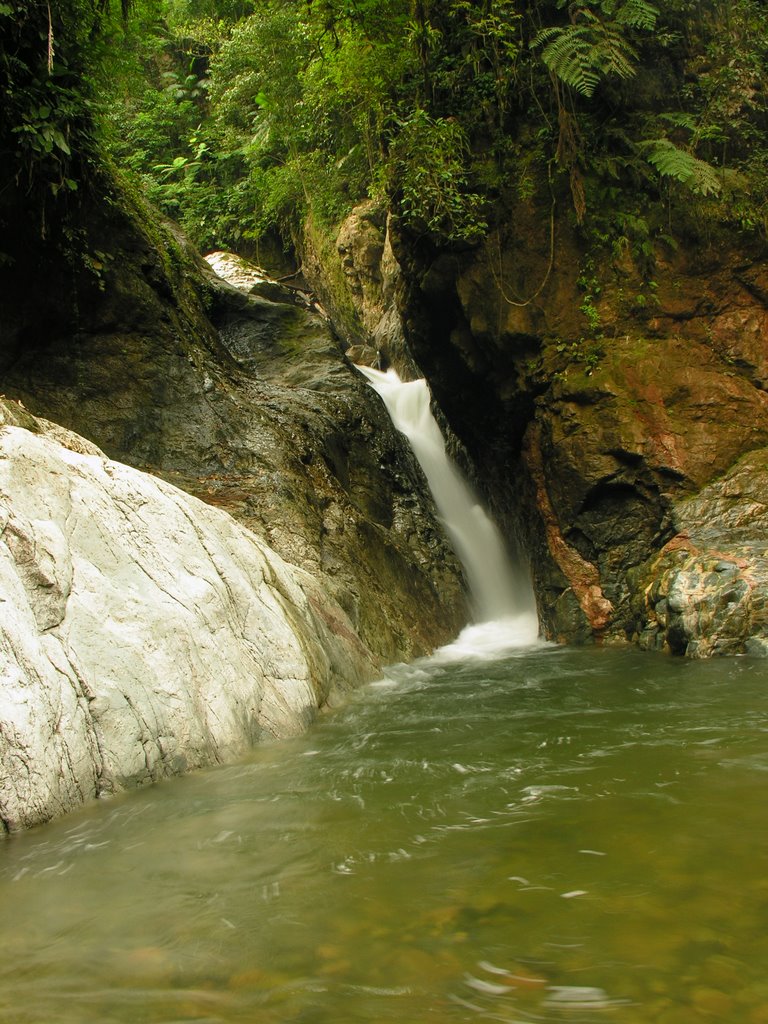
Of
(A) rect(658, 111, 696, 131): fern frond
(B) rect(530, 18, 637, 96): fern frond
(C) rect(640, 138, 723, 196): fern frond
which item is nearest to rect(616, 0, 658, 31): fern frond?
(B) rect(530, 18, 637, 96): fern frond

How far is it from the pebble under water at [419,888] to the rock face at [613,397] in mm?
4661

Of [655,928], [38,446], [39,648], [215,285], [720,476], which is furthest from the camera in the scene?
[215,285]

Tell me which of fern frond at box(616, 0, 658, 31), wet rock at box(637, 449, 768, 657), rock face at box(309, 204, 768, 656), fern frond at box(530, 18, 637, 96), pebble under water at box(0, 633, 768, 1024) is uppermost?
fern frond at box(616, 0, 658, 31)

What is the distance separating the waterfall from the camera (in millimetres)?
12008

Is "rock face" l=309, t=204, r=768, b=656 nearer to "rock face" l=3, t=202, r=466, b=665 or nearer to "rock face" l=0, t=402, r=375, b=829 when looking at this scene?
"rock face" l=3, t=202, r=466, b=665

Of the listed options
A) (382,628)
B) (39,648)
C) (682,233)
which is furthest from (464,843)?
(682,233)

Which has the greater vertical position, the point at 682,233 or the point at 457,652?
the point at 682,233

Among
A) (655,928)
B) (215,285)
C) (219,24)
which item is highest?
(219,24)

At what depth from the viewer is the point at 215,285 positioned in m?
14.3

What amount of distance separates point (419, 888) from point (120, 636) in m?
2.50

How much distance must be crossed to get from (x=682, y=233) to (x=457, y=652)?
618 cm

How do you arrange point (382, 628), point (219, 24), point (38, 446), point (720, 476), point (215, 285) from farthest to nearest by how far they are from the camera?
point (219, 24) → point (215, 285) → point (720, 476) → point (382, 628) → point (38, 446)

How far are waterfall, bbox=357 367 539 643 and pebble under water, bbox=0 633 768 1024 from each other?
673cm

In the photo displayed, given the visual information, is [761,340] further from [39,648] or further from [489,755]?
[39,648]
